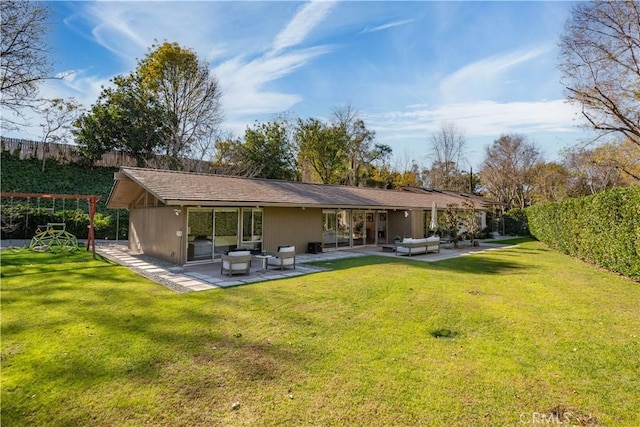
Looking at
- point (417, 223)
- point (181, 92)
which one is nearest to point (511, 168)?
point (417, 223)

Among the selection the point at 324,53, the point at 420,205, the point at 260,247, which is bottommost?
the point at 260,247

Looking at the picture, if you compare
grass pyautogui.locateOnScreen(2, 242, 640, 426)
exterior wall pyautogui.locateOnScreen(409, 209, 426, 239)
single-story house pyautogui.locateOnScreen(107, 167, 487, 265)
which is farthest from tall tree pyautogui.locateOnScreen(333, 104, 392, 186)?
grass pyautogui.locateOnScreen(2, 242, 640, 426)

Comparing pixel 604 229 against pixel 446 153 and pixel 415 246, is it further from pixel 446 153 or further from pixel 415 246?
pixel 446 153

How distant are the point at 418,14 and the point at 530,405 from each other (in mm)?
11426

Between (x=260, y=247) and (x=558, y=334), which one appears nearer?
(x=558, y=334)

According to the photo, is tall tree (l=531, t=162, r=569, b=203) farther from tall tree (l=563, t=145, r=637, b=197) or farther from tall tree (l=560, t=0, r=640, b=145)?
tall tree (l=560, t=0, r=640, b=145)

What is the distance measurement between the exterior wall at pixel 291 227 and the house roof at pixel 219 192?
69 cm

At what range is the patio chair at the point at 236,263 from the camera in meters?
9.59

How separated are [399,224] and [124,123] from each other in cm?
2290

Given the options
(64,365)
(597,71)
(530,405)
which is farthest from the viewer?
(597,71)

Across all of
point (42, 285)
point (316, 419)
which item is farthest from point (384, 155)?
point (316, 419)

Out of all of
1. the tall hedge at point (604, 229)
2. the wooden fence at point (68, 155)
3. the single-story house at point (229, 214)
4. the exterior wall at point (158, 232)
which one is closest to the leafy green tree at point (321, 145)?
the wooden fence at point (68, 155)

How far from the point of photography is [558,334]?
206 inches

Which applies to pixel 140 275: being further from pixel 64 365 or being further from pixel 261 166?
pixel 261 166
